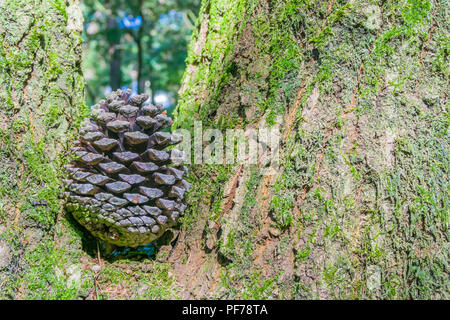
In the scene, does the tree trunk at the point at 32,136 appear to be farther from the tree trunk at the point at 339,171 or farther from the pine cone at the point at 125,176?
the tree trunk at the point at 339,171

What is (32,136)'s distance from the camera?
1.15 metres

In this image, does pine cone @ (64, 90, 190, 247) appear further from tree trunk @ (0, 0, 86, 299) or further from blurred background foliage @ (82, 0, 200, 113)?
blurred background foliage @ (82, 0, 200, 113)

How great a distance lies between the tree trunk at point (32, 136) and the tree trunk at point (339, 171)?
48 cm

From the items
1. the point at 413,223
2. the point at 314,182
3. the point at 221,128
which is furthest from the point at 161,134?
the point at 413,223

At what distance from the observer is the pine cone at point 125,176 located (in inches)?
43.2

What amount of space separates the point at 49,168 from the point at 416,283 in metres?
1.23

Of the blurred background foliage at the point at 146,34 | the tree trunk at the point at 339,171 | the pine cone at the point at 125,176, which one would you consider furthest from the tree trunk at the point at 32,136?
the blurred background foliage at the point at 146,34

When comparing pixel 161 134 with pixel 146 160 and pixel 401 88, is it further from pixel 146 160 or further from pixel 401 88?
pixel 401 88

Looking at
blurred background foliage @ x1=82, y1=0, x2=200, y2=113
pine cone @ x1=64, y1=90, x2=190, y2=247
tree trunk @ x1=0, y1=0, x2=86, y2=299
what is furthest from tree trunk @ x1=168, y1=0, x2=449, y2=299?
blurred background foliage @ x1=82, y1=0, x2=200, y2=113

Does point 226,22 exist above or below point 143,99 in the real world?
above

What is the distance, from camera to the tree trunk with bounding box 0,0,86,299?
3.49 feet
